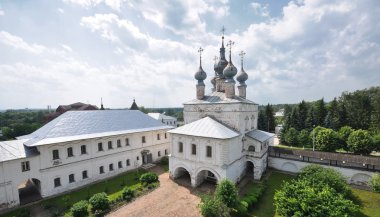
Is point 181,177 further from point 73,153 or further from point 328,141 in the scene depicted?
point 328,141

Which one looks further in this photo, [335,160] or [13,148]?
[335,160]

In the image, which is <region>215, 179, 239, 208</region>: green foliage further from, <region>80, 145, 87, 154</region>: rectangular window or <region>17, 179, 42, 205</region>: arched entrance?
<region>17, 179, 42, 205</region>: arched entrance

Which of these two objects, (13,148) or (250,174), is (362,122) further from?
(13,148)

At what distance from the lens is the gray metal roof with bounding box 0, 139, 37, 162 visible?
18106mm

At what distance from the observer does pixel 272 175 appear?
2567 cm

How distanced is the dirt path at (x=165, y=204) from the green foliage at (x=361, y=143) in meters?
30.0

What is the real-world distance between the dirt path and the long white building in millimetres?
8407

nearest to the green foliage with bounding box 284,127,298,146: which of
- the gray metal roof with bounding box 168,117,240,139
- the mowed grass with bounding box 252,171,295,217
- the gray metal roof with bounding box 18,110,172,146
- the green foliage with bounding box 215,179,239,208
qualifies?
the mowed grass with bounding box 252,171,295,217

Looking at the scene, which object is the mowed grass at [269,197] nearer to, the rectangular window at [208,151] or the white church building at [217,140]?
the white church building at [217,140]

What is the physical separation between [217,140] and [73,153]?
16715 millimetres

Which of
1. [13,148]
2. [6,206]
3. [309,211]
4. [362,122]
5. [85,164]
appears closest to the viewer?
[309,211]

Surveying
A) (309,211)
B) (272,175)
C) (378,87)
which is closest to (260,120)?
(378,87)

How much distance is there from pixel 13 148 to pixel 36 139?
1984 mm

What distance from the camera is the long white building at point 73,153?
61.3 ft
